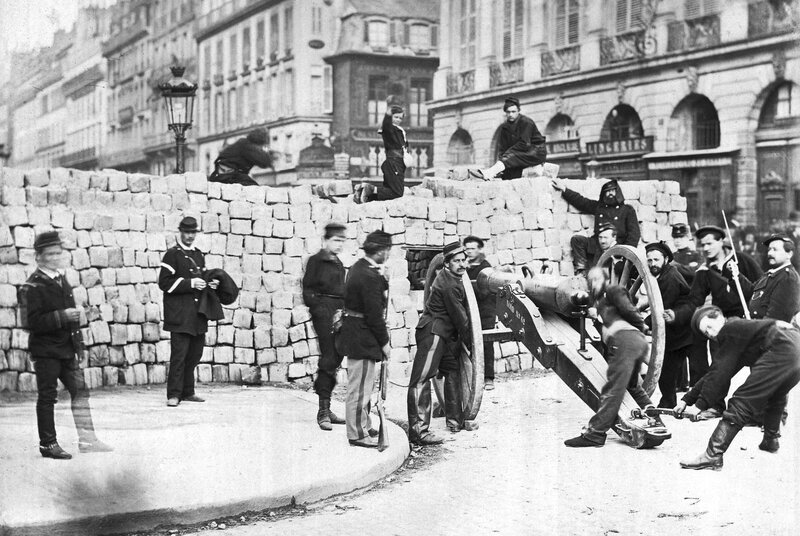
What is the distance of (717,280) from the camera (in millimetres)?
7133

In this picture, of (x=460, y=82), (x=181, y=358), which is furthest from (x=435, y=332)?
(x=460, y=82)

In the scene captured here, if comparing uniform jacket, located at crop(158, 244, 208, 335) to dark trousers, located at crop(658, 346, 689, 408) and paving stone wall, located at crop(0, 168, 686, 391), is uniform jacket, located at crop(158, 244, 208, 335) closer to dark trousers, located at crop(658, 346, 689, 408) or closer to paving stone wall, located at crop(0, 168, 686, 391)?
paving stone wall, located at crop(0, 168, 686, 391)

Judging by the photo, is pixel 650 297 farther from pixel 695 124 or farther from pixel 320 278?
pixel 695 124

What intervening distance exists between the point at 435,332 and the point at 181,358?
204 centimetres

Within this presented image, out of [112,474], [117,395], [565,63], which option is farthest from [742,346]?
[565,63]

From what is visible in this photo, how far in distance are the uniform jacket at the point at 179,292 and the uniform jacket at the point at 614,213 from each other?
15.4 ft

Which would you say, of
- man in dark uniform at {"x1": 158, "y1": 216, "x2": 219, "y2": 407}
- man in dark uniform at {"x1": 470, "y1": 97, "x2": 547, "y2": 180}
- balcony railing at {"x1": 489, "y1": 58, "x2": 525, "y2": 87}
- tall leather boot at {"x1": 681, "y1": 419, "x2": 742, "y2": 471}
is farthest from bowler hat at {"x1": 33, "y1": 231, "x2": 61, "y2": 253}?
balcony railing at {"x1": 489, "y1": 58, "x2": 525, "y2": 87}

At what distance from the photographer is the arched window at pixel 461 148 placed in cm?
1248

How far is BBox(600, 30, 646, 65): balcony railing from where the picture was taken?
1295 centimetres

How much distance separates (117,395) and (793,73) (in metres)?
8.71

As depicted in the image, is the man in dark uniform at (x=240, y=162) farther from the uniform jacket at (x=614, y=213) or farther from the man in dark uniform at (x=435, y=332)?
the man in dark uniform at (x=435, y=332)

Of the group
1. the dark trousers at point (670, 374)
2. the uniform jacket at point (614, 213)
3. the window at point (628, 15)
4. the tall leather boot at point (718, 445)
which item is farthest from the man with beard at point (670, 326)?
the window at point (628, 15)

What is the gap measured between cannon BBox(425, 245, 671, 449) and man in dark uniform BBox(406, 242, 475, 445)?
98 mm

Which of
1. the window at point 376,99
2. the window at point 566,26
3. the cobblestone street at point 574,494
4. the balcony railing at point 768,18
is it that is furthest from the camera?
the window at point 566,26
